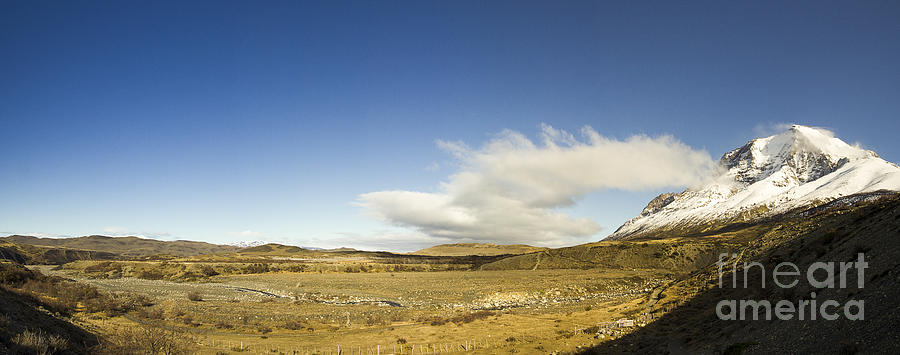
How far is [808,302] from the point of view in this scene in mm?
18562

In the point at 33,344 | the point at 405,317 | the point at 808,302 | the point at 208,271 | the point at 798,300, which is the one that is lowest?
the point at 208,271

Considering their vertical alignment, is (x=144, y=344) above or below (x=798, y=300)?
below

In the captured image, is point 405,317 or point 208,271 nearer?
point 405,317

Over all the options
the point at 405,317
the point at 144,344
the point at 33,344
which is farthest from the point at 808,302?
the point at 405,317

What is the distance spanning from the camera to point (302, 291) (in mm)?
82500

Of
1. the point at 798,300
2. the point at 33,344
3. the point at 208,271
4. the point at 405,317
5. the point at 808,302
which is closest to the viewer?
A: the point at 33,344

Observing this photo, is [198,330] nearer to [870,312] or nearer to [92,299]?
[92,299]

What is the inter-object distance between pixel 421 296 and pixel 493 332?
3602 cm

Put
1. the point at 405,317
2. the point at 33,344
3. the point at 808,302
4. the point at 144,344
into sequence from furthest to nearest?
the point at 405,317 → the point at 144,344 → the point at 808,302 → the point at 33,344

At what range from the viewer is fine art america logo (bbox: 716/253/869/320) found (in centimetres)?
1597

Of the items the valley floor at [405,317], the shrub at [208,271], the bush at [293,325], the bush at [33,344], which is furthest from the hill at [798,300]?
the shrub at [208,271]

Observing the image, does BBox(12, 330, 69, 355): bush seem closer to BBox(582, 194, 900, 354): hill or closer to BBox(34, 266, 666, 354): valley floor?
BBox(34, 266, 666, 354): valley floor

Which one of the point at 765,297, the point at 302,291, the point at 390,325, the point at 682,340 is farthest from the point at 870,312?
the point at 302,291

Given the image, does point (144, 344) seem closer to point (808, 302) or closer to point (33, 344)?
point (33, 344)
